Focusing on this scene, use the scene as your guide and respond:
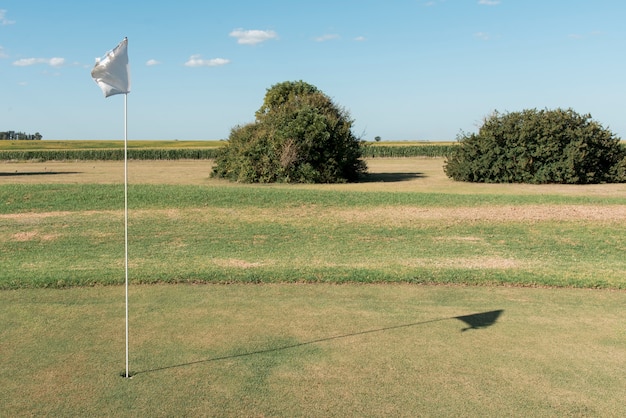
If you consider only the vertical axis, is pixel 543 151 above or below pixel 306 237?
above

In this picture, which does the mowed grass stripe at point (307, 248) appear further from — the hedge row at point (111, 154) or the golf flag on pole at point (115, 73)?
the hedge row at point (111, 154)

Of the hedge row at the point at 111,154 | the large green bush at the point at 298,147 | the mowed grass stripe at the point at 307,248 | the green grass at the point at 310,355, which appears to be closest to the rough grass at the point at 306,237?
the mowed grass stripe at the point at 307,248

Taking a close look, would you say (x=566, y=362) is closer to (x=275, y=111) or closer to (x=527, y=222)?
(x=527, y=222)

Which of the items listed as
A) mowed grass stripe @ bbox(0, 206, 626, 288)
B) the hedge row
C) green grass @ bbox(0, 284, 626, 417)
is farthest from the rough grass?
the hedge row

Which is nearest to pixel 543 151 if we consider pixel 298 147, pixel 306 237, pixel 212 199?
pixel 298 147

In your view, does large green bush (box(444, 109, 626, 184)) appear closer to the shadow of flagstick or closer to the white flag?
the shadow of flagstick

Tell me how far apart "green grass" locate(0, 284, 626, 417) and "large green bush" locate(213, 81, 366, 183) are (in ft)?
94.6

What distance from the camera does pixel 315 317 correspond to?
8.34 m

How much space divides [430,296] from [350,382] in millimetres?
4188

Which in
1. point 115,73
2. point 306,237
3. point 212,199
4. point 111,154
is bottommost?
point 306,237

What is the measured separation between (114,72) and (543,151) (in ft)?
121

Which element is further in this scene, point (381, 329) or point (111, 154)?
point (111, 154)

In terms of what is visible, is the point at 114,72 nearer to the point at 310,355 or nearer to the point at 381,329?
the point at 310,355

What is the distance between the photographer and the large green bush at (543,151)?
38344 millimetres
